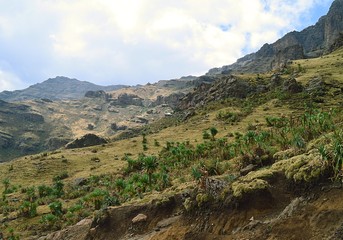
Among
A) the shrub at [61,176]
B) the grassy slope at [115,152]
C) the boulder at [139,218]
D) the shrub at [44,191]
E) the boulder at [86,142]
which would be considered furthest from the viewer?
the boulder at [86,142]

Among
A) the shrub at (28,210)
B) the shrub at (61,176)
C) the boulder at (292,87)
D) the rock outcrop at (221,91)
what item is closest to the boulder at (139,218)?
the shrub at (28,210)

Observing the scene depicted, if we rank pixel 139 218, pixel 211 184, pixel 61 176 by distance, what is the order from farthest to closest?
pixel 61 176 → pixel 139 218 → pixel 211 184

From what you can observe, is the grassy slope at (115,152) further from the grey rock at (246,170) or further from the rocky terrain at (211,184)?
the grey rock at (246,170)

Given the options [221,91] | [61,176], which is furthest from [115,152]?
[221,91]

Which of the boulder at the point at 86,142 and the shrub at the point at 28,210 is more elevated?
the boulder at the point at 86,142

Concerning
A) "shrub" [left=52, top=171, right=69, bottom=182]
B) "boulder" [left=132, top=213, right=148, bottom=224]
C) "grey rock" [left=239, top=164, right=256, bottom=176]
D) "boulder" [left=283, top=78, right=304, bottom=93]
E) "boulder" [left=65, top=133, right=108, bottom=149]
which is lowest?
"shrub" [left=52, top=171, right=69, bottom=182]

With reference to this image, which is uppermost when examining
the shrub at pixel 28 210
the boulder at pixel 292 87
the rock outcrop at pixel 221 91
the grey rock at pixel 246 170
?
the rock outcrop at pixel 221 91

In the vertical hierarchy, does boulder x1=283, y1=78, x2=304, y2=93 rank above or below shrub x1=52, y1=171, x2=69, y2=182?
above

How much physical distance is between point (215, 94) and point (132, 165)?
221 feet

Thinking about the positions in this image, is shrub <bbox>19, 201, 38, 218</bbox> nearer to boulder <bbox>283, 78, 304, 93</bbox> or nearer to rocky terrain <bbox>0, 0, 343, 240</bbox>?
rocky terrain <bbox>0, 0, 343, 240</bbox>

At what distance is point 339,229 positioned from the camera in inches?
532

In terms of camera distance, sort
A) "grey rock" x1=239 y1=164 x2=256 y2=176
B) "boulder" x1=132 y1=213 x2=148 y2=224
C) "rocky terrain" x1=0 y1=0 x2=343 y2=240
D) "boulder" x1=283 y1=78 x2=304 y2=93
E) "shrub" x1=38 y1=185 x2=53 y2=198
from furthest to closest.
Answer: "boulder" x1=283 y1=78 x2=304 y2=93 → "shrub" x1=38 y1=185 x2=53 y2=198 → "boulder" x1=132 y1=213 x2=148 y2=224 → "grey rock" x1=239 y1=164 x2=256 y2=176 → "rocky terrain" x1=0 y1=0 x2=343 y2=240

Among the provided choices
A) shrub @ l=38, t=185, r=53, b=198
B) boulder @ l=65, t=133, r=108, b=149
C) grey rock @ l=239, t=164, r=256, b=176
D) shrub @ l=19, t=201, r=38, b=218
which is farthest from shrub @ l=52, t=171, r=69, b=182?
grey rock @ l=239, t=164, r=256, b=176

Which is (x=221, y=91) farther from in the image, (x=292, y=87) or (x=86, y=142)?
(x=86, y=142)
